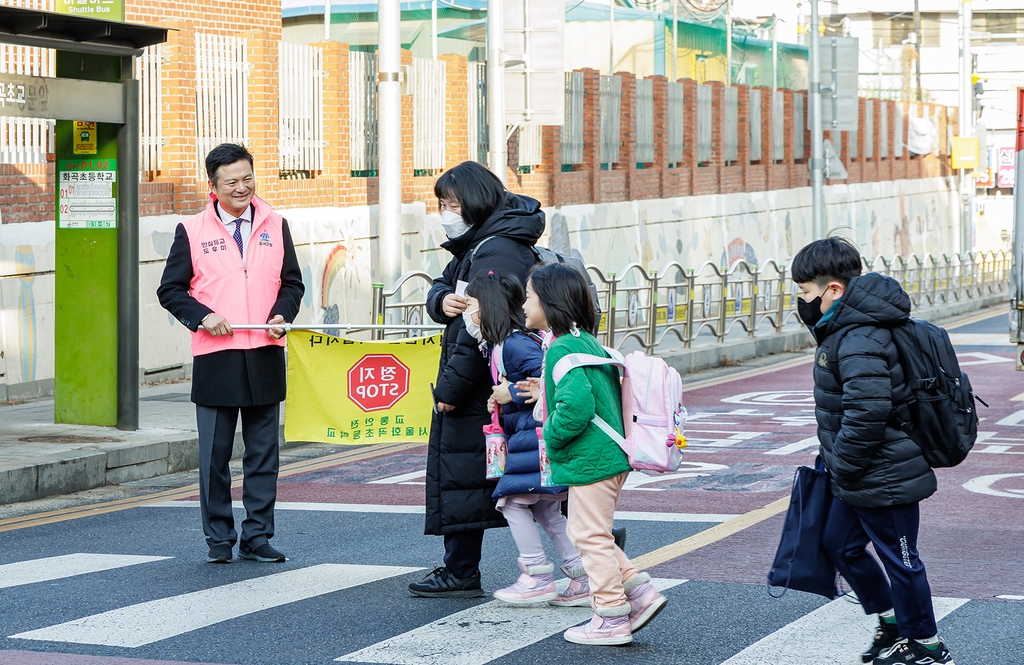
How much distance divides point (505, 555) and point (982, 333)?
2062 centimetres

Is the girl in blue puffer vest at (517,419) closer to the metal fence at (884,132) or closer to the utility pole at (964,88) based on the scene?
the utility pole at (964,88)

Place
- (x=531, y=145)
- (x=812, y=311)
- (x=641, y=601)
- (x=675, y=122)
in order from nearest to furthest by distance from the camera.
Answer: (x=812, y=311)
(x=641, y=601)
(x=531, y=145)
(x=675, y=122)

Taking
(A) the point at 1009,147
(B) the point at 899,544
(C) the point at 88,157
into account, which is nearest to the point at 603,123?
(C) the point at 88,157

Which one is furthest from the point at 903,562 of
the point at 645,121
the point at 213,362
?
the point at 645,121

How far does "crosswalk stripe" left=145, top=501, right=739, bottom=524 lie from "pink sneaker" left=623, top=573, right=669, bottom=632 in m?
2.79

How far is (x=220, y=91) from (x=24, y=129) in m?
3.46

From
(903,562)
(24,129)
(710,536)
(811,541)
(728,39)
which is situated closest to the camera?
(903,562)

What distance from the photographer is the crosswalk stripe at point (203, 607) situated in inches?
230

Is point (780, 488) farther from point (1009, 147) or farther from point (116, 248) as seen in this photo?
point (1009, 147)

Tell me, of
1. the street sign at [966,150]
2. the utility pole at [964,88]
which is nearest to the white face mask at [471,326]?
the utility pole at [964,88]

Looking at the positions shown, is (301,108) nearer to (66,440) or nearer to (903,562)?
(66,440)

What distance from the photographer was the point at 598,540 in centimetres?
569

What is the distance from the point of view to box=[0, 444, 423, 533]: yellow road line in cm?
876

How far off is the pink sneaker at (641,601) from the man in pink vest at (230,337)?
222 cm
